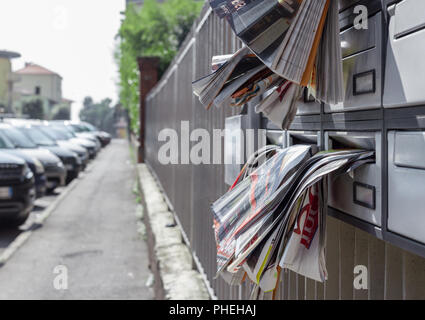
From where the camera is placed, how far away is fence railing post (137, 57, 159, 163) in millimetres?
15312

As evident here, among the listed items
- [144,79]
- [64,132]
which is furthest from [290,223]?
[64,132]

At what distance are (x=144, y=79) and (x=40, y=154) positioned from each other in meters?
5.36

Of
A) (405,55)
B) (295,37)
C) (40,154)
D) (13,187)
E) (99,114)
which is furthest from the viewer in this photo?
(99,114)

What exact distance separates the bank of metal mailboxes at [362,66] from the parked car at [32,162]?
842cm

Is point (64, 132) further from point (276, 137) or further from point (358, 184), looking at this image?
point (358, 184)

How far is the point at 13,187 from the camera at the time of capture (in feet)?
23.9

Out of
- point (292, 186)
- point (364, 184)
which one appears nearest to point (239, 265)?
point (292, 186)

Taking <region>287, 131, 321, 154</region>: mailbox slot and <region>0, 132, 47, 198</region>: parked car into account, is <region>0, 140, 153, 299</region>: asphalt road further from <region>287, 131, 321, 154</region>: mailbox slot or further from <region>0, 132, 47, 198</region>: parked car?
<region>287, 131, 321, 154</region>: mailbox slot

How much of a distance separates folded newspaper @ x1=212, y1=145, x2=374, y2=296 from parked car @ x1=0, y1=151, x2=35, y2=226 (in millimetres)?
6611

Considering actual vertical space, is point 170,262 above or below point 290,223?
below

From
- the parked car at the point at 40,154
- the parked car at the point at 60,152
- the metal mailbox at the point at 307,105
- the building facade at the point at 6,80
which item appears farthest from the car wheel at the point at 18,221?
the building facade at the point at 6,80

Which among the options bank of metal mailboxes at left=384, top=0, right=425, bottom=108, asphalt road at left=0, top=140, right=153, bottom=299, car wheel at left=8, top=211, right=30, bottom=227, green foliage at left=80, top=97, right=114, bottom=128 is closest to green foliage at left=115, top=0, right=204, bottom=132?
asphalt road at left=0, top=140, right=153, bottom=299

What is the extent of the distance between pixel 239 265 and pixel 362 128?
1.44 feet

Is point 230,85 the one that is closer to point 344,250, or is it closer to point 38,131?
point 344,250
